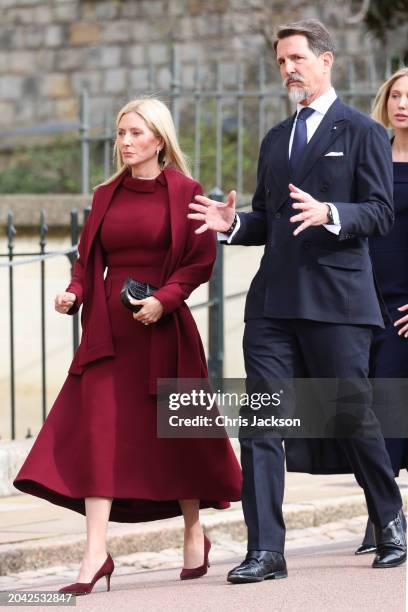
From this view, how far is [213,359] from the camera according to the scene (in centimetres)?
1030

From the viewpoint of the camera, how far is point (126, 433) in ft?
19.3

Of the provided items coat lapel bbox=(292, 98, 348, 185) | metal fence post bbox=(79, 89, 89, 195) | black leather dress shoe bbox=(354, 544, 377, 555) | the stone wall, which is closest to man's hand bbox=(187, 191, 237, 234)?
coat lapel bbox=(292, 98, 348, 185)

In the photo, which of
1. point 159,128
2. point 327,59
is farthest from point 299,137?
point 159,128

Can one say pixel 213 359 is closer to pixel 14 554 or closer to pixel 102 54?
pixel 14 554

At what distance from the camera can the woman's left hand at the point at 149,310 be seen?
5820mm

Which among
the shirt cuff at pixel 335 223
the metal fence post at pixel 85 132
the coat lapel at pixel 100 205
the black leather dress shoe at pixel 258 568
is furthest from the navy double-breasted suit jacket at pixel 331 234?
the metal fence post at pixel 85 132

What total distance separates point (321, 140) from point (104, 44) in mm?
13841

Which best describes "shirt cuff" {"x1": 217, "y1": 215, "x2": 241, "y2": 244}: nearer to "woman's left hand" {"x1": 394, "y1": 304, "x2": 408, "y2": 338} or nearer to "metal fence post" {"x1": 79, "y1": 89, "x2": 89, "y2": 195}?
"woman's left hand" {"x1": 394, "y1": 304, "x2": 408, "y2": 338}

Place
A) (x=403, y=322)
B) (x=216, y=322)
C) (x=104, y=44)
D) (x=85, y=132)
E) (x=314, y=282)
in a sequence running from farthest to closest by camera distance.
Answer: (x=104, y=44) < (x=85, y=132) < (x=216, y=322) < (x=403, y=322) < (x=314, y=282)

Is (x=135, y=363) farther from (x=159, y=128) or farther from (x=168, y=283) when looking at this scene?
(x=159, y=128)

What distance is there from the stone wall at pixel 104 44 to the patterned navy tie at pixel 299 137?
1170 centimetres

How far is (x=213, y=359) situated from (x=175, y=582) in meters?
4.31

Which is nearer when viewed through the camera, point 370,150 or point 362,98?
point 370,150

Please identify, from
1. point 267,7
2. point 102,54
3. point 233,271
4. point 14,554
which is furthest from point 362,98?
point 14,554
